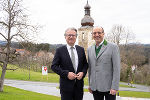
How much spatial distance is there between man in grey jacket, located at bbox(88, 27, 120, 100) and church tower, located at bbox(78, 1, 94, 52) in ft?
108

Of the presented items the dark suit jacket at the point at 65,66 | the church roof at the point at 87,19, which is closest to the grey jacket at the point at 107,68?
the dark suit jacket at the point at 65,66

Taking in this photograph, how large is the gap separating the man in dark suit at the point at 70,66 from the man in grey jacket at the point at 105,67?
0.80 ft

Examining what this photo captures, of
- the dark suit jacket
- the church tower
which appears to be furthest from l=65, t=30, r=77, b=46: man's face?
the church tower

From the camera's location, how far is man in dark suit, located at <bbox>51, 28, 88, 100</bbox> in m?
3.16

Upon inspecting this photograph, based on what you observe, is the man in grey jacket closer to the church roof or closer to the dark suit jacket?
the dark suit jacket

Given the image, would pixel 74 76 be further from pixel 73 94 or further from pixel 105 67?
pixel 105 67

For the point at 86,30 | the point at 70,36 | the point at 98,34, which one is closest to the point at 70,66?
the point at 70,36

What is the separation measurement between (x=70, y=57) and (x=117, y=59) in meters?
0.86

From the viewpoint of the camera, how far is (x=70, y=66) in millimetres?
3164

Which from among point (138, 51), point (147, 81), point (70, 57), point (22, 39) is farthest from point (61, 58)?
point (138, 51)

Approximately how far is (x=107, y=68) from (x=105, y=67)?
4 cm

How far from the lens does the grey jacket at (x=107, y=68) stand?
3121mm

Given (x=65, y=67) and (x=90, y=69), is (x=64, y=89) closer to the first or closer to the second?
(x=65, y=67)

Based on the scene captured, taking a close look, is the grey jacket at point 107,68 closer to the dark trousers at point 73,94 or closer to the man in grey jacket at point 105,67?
the man in grey jacket at point 105,67
